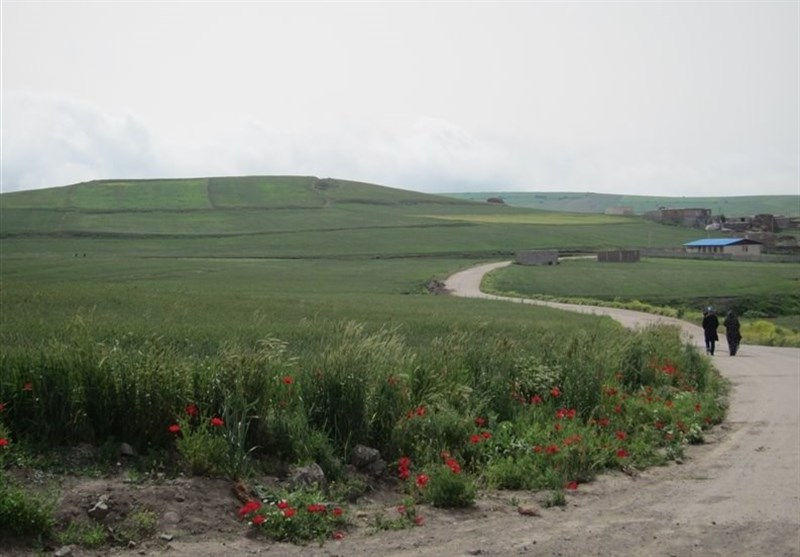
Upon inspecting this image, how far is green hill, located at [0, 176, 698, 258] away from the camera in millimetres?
109938

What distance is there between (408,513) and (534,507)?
1674 millimetres

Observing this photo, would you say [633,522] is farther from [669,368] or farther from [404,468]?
[669,368]

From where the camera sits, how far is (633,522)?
10.3 m

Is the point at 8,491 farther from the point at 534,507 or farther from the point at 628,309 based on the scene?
the point at 628,309

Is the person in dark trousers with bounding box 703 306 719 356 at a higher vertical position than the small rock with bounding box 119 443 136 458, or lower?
lower

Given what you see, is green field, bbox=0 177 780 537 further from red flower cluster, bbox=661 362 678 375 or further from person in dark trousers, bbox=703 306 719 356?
person in dark trousers, bbox=703 306 719 356

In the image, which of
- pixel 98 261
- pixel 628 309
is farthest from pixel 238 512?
pixel 98 261

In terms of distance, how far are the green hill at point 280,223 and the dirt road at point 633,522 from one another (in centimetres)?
8936

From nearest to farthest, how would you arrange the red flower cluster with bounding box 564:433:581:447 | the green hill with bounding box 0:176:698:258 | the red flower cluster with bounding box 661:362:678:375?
the red flower cluster with bounding box 564:433:581:447, the red flower cluster with bounding box 661:362:678:375, the green hill with bounding box 0:176:698:258

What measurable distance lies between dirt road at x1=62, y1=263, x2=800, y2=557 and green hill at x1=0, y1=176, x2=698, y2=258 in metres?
89.4

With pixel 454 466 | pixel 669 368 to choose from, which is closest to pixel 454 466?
pixel 454 466

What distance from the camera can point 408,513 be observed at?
1003cm

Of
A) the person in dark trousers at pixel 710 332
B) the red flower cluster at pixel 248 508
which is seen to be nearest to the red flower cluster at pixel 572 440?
the red flower cluster at pixel 248 508

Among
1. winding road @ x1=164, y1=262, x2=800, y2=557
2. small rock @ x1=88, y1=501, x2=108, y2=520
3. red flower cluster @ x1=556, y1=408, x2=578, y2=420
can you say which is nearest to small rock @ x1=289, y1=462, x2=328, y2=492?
winding road @ x1=164, y1=262, x2=800, y2=557
